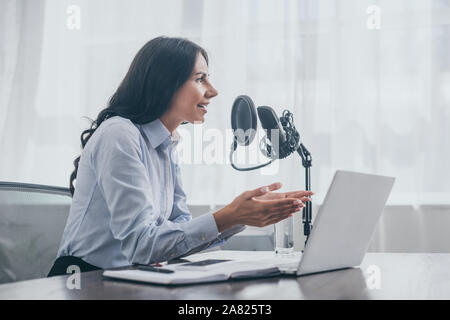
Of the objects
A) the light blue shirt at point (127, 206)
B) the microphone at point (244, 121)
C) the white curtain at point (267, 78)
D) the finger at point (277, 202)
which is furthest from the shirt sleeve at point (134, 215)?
the white curtain at point (267, 78)

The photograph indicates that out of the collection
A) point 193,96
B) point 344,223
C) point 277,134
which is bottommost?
point 344,223

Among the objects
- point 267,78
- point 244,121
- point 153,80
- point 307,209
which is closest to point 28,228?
point 153,80

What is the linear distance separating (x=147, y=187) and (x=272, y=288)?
516 millimetres

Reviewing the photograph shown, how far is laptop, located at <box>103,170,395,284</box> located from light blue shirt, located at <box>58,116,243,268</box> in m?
0.16

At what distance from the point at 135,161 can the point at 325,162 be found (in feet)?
4.55

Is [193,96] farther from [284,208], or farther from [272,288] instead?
A: [272,288]

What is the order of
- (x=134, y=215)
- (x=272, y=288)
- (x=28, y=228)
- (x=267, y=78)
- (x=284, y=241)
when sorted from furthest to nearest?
1. (x=267, y=78)
2. (x=28, y=228)
3. (x=284, y=241)
4. (x=134, y=215)
5. (x=272, y=288)

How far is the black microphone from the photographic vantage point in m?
1.25

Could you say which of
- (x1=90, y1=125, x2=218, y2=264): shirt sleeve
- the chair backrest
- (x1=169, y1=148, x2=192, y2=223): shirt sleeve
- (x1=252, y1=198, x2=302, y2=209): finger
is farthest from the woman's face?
(x1=252, y1=198, x2=302, y2=209): finger

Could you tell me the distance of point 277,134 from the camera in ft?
4.12

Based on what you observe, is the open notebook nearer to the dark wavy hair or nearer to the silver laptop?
the silver laptop

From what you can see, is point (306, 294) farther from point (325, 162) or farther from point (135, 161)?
point (325, 162)
